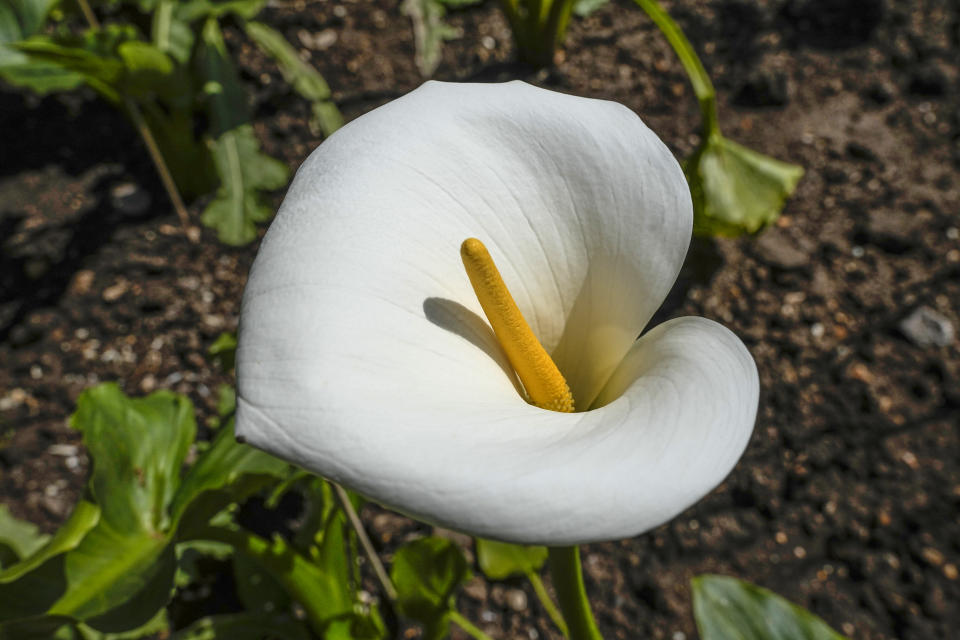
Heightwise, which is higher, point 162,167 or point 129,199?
point 162,167

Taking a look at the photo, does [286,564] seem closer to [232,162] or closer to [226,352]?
[226,352]

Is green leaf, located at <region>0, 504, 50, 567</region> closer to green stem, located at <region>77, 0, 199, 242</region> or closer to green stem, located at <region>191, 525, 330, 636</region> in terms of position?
green stem, located at <region>191, 525, 330, 636</region>

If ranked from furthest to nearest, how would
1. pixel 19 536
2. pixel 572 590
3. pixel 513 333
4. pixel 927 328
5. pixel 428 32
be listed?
pixel 428 32, pixel 927 328, pixel 19 536, pixel 572 590, pixel 513 333

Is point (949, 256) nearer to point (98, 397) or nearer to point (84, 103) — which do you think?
point (98, 397)

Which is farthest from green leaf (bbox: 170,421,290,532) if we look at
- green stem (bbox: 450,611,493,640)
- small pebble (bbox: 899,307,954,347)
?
small pebble (bbox: 899,307,954,347)

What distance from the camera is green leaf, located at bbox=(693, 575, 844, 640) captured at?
32.1 inches

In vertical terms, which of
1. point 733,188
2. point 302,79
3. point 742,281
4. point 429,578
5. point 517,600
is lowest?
point 517,600

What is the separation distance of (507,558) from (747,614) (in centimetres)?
27

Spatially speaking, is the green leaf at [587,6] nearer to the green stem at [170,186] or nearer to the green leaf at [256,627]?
the green stem at [170,186]

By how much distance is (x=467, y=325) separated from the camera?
57cm

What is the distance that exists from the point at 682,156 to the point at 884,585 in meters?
0.83

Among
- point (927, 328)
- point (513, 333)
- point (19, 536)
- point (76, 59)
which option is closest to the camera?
point (513, 333)

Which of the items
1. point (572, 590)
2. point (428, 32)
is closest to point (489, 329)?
point (572, 590)

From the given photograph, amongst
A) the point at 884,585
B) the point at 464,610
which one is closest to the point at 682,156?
the point at 884,585
